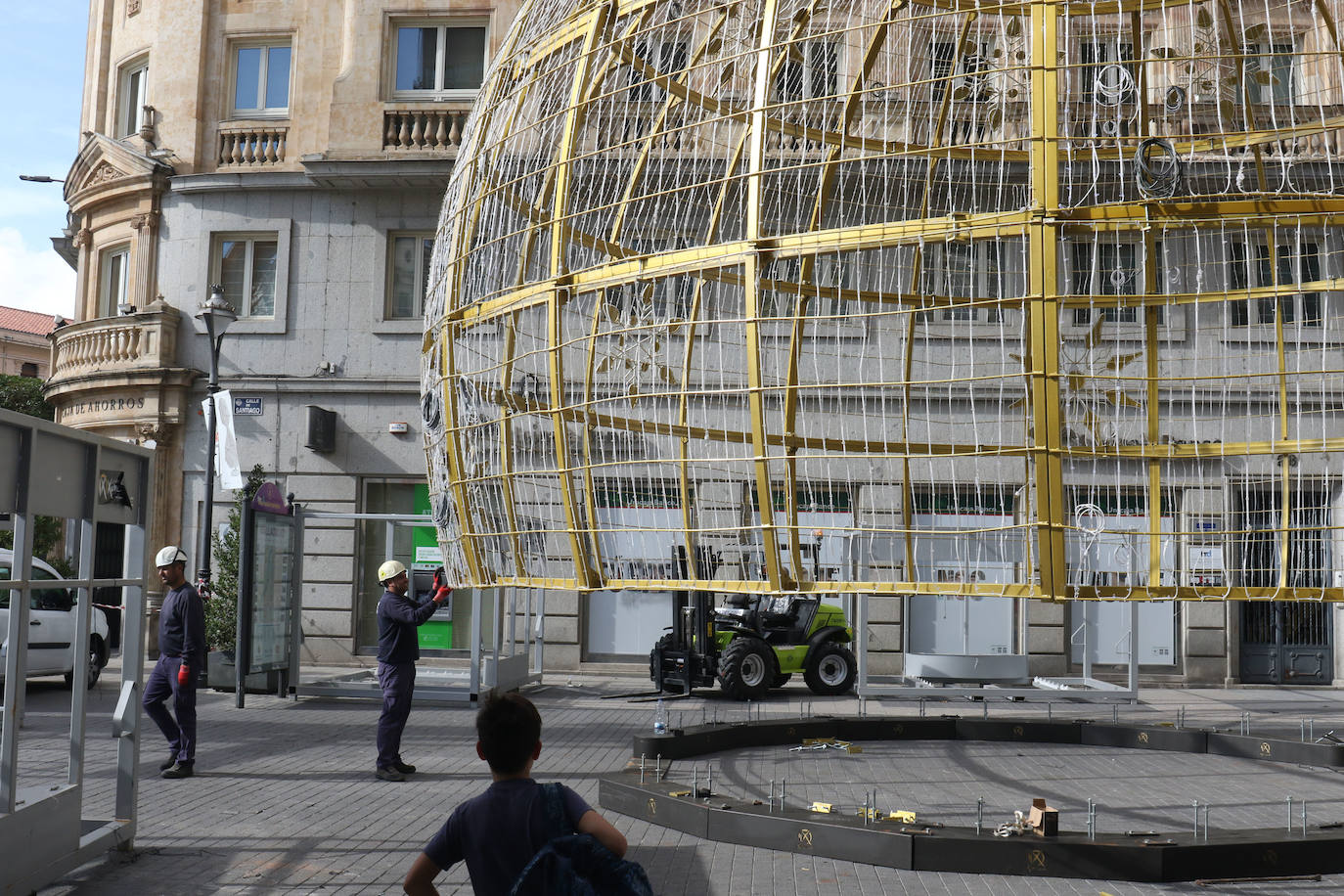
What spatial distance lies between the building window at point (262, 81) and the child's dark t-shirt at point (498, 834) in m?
22.8

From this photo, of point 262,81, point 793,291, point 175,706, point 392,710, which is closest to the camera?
point 793,291

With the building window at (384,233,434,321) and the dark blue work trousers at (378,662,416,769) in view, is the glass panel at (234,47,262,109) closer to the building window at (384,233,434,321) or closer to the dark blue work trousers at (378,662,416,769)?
the building window at (384,233,434,321)

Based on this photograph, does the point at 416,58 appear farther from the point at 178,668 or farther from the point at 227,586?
the point at 178,668

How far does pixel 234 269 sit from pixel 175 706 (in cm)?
1515

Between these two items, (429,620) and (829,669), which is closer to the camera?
(829,669)

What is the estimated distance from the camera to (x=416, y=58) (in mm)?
23328

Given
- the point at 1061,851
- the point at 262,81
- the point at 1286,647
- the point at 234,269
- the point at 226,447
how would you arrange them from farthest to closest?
the point at 262,81 < the point at 234,269 < the point at 1286,647 < the point at 226,447 < the point at 1061,851

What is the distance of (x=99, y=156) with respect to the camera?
24.4 meters

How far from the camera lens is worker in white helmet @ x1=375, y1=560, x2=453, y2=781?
10.3m

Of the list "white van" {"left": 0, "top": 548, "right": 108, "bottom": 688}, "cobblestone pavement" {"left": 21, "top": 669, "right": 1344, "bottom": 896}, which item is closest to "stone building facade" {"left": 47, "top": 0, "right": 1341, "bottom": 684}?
"white van" {"left": 0, "top": 548, "right": 108, "bottom": 688}

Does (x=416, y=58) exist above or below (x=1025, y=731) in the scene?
above

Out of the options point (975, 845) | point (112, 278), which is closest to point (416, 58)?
point (112, 278)

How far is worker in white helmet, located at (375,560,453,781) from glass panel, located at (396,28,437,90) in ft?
50.4

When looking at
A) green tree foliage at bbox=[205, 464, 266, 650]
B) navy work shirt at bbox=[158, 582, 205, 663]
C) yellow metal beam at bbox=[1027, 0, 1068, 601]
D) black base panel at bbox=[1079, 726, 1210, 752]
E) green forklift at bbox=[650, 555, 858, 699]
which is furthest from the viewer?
green tree foliage at bbox=[205, 464, 266, 650]
